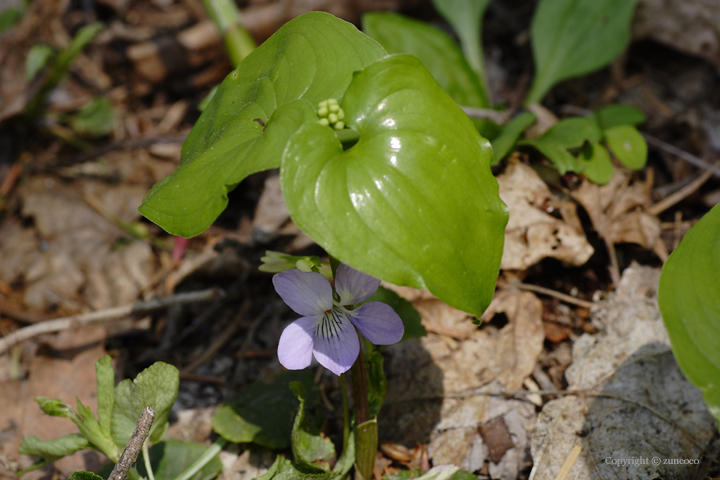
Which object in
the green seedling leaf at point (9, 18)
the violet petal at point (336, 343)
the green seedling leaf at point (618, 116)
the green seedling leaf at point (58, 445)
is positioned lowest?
the green seedling leaf at point (58, 445)

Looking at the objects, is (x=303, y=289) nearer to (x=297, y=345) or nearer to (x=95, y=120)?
(x=297, y=345)

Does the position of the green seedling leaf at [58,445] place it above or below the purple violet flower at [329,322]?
below

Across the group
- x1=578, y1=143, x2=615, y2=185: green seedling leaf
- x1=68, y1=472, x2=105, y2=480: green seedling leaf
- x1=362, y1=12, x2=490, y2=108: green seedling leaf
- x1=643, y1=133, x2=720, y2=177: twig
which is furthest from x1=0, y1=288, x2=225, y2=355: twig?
x1=643, y1=133, x2=720, y2=177: twig

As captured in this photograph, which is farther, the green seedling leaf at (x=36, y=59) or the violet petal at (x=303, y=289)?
the green seedling leaf at (x=36, y=59)

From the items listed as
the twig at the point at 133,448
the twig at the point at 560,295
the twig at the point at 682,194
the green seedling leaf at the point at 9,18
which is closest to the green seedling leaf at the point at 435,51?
the twig at the point at 682,194

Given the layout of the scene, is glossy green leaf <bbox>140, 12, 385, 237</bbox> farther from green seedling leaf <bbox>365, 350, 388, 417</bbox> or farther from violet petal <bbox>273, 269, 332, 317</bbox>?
green seedling leaf <bbox>365, 350, 388, 417</bbox>

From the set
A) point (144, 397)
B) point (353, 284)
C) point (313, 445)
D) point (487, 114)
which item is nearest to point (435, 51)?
point (487, 114)

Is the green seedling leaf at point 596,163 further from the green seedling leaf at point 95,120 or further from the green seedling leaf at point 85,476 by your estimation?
the green seedling leaf at point 95,120
